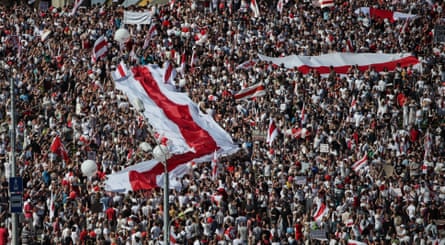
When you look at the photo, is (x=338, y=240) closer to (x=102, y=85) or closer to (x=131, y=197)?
(x=131, y=197)

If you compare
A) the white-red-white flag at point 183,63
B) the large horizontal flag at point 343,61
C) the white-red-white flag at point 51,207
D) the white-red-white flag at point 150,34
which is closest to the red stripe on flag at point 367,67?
the large horizontal flag at point 343,61

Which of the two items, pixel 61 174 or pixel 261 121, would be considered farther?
pixel 261 121

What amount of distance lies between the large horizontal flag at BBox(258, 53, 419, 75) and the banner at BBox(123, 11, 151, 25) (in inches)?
224

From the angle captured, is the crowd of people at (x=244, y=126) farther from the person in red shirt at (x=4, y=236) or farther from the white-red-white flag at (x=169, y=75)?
the white-red-white flag at (x=169, y=75)

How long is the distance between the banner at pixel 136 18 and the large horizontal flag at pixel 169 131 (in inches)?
156

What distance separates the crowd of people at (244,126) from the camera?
40156mm

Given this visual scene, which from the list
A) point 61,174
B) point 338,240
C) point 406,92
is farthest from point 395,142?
point 61,174

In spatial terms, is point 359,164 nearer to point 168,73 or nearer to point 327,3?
point 168,73

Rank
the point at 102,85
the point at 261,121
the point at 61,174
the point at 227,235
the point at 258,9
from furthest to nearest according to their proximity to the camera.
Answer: the point at 258,9 → the point at 102,85 → the point at 261,121 → the point at 61,174 → the point at 227,235

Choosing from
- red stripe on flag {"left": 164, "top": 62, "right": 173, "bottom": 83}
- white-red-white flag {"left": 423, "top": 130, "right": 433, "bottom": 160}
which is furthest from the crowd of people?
red stripe on flag {"left": 164, "top": 62, "right": 173, "bottom": 83}

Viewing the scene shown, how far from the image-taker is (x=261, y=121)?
46312 mm

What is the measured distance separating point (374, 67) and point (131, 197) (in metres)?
12.2

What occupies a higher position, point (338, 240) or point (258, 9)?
point (258, 9)

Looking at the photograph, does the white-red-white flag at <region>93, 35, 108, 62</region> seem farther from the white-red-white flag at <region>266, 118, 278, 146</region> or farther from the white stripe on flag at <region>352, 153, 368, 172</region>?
the white stripe on flag at <region>352, 153, 368, 172</region>
